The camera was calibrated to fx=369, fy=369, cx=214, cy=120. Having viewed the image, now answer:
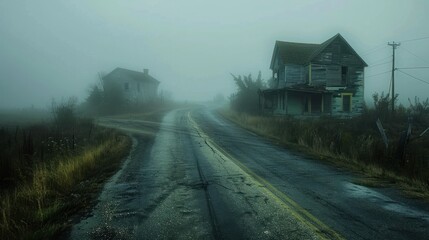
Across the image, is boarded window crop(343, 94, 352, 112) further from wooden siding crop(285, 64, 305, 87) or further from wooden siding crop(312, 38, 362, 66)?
wooden siding crop(285, 64, 305, 87)

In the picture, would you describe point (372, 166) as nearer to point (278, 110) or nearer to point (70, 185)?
point (70, 185)

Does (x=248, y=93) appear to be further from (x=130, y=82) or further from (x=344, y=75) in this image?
(x=130, y=82)

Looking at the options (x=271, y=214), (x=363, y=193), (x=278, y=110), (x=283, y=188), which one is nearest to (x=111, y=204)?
(x=271, y=214)

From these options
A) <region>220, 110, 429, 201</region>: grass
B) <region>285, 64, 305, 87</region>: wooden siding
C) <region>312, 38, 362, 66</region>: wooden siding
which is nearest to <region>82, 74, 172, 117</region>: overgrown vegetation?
<region>285, 64, 305, 87</region>: wooden siding

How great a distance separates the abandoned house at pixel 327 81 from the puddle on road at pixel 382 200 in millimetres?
27368

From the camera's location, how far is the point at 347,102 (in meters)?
36.8

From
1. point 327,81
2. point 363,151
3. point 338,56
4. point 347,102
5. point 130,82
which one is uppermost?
point 338,56

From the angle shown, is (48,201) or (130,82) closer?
(48,201)

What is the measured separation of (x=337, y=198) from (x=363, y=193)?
34.1 inches

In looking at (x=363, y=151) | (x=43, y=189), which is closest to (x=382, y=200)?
(x=363, y=151)

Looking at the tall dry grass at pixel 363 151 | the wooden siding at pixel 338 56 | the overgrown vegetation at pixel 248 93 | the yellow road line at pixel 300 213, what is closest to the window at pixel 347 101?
the wooden siding at pixel 338 56

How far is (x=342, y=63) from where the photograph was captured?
36.4 m

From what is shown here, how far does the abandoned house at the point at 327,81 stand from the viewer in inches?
1414

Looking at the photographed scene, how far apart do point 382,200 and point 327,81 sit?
3039 cm
